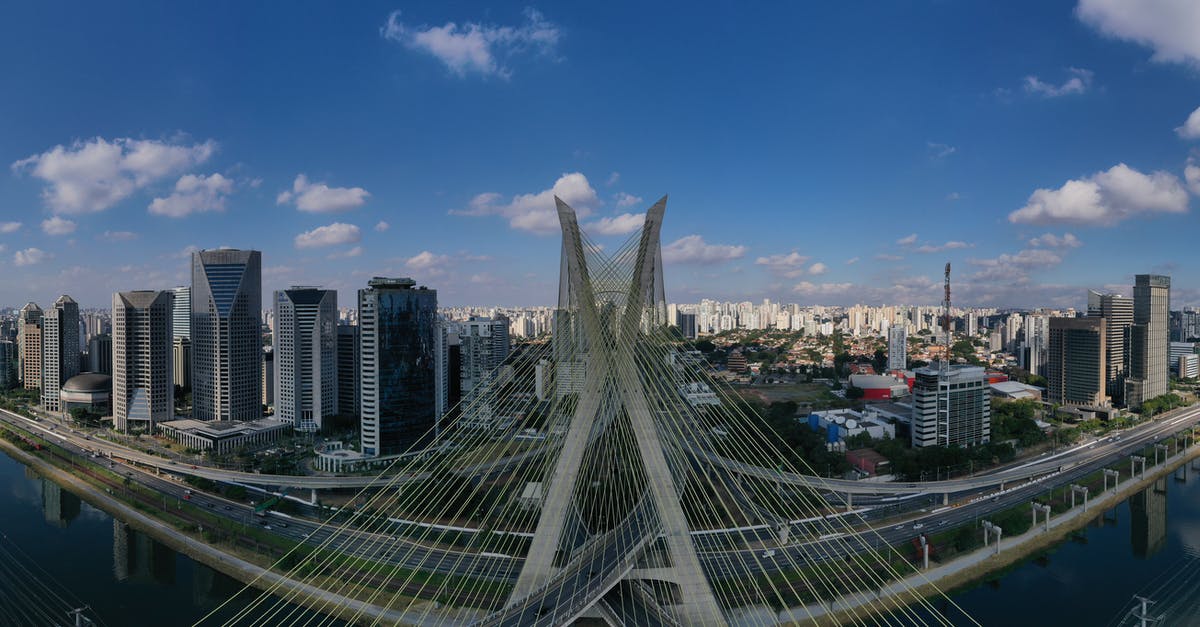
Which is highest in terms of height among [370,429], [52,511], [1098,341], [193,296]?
[193,296]

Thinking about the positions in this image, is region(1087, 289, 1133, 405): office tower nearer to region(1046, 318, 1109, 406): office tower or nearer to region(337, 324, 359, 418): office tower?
region(1046, 318, 1109, 406): office tower

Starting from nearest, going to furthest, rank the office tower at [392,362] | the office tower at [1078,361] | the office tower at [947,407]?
the office tower at [392,362]
the office tower at [947,407]
the office tower at [1078,361]

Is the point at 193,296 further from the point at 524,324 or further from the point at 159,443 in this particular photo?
the point at 524,324

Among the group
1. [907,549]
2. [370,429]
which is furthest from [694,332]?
[907,549]

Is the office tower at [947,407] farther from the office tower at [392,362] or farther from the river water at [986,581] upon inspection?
the office tower at [392,362]

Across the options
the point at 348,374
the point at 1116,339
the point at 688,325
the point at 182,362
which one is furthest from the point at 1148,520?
the point at 688,325

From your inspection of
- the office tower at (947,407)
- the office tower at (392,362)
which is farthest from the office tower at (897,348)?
the office tower at (392,362)
